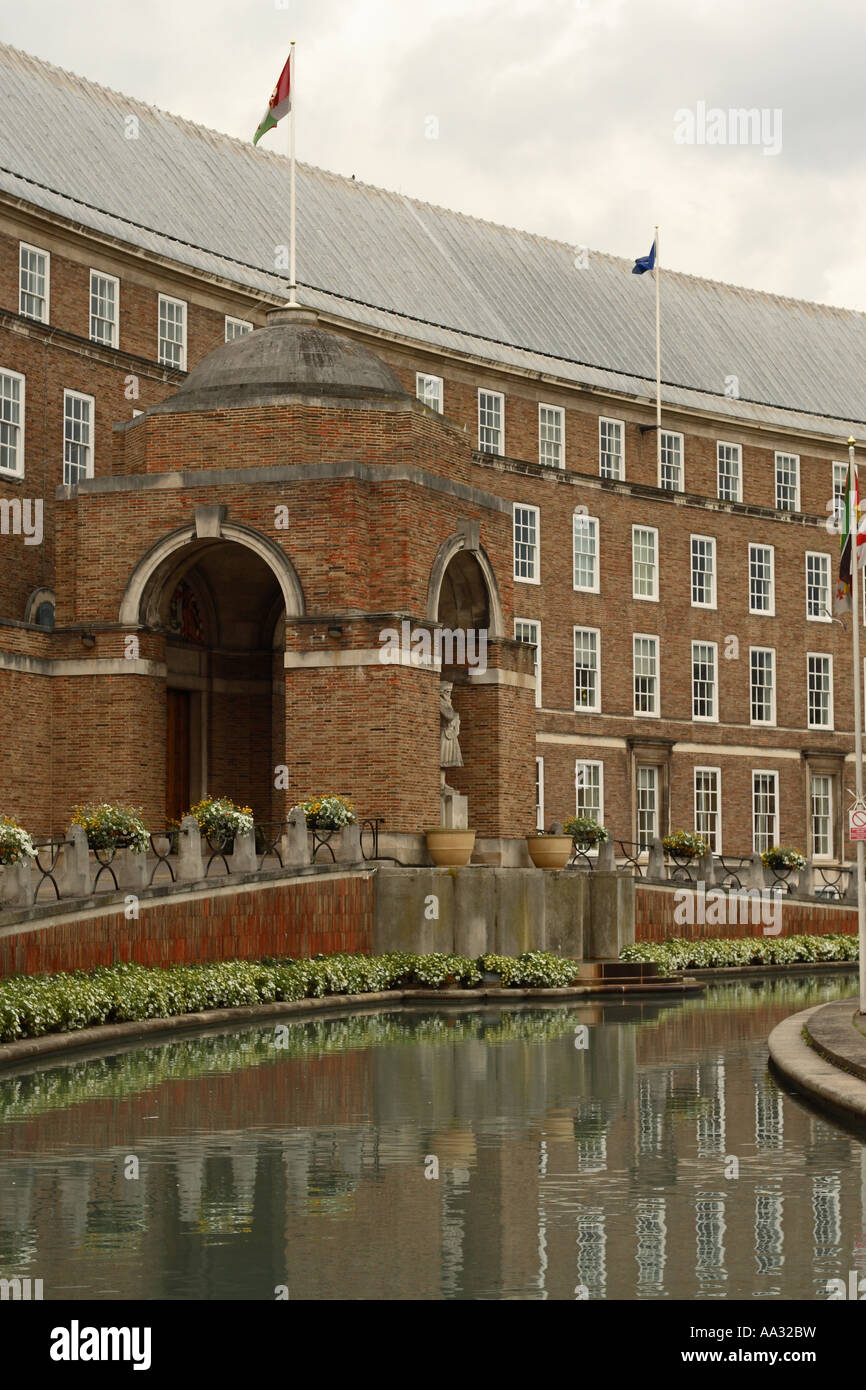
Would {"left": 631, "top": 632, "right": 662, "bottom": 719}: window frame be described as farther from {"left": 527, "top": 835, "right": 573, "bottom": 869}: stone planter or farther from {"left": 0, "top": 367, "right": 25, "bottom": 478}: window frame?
{"left": 0, "top": 367, "right": 25, "bottom": 478}: window frame

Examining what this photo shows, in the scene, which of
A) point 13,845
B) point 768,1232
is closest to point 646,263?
point 13,845

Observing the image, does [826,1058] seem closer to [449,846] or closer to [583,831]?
[449,846]

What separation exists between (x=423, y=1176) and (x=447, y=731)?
79.0 feet

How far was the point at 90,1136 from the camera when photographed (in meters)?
15.4

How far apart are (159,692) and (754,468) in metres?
32.6

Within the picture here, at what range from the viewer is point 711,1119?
16.4 metres

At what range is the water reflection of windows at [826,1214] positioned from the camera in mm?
10688

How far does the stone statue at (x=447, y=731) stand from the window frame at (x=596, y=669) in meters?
18.8

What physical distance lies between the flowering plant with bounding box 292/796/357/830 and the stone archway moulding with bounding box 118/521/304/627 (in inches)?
140

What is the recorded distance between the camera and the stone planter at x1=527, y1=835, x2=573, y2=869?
37.3 m

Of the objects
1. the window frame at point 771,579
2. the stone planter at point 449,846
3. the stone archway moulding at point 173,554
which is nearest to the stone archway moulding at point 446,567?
the stone archway moulding at point 173,554

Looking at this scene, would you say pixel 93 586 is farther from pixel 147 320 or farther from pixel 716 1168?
pixel 716 1168

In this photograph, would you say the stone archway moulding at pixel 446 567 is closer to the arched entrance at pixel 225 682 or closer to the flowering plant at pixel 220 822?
the arched entrance at pixel 225 682
